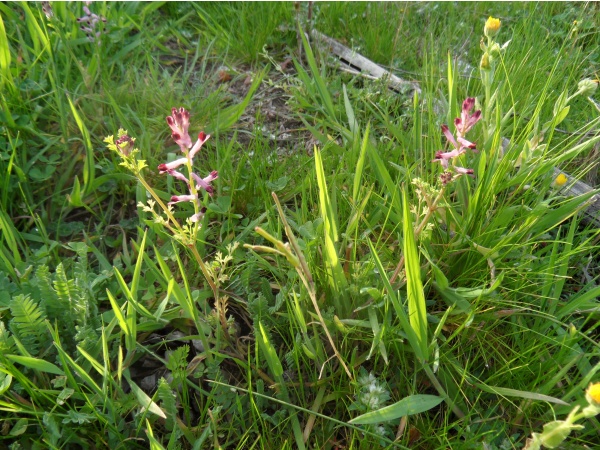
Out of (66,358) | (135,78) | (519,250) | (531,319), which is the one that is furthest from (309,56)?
(66,358)

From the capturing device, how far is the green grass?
1344mm

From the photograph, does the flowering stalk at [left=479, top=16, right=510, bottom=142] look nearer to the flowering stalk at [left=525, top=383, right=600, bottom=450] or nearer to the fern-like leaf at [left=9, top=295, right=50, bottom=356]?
the flowering stalk at [left=525, top=383, right=600, bottom=450]

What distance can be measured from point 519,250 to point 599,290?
0.80ft

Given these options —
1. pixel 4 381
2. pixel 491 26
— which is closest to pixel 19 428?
pixel 4 381

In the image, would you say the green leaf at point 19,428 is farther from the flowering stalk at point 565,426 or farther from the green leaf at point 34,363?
the flowering stalk at point 565,426

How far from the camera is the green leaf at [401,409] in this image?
122 cm

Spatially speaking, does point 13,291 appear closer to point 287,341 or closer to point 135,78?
point 287,341

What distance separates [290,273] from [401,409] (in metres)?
0.50

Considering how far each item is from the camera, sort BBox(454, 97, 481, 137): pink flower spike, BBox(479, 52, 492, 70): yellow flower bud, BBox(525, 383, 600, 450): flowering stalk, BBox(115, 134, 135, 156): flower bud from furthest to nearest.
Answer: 1. BBox(479, 52, 492, 70): yellow flower bud
2. BBox(454, 97, 481, 137): pink flower spike
3. BBox(115, 134, 135, 156): flower bud
4. BBox(525, 383, 600, 450): flowering stalk

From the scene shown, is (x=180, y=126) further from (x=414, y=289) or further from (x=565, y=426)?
(x=565, y=426)

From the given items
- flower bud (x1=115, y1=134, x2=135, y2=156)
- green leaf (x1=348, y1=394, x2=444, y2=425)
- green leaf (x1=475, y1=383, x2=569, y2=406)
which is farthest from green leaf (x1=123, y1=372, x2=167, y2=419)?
green leaf (x1=475, y1=383, x2=569, y2=406)

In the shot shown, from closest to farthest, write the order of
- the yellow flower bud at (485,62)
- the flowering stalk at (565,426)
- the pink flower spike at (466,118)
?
the flowering stalk at (565,426), the pink flower spike at (466,118), the yellow flower bud at (485,62)

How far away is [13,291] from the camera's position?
160cm

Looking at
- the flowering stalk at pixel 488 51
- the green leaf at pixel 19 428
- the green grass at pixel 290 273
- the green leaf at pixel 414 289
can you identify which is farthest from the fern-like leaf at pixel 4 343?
the flowering stalk at pixel 488 51
